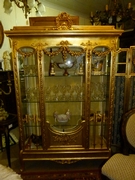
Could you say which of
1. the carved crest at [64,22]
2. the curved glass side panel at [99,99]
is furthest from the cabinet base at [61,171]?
the carved crest at [64,22]

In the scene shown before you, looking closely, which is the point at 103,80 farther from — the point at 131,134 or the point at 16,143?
the point at 16,143

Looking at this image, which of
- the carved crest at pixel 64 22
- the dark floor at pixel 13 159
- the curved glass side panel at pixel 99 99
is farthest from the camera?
the dark floor at pixel 13 159

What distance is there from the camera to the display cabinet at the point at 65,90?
5.06 feet

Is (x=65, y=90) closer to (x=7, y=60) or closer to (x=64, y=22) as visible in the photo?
(x=64, y=22)

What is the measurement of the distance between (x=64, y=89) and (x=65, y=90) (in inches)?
0.8

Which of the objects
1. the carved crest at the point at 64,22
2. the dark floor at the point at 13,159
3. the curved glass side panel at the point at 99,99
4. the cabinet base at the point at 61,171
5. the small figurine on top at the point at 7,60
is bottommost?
the cabinet base at the point at 61,171

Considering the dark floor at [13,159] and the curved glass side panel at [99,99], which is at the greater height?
the curved glass side panel at [99,99]

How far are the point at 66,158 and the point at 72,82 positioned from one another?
3.38 ft

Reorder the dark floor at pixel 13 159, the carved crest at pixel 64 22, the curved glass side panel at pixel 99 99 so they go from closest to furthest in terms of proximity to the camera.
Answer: the carved crest at pixel 64 22 < the curved glass side panel at pixel 99 99 < the dark floor at pixel 13 159

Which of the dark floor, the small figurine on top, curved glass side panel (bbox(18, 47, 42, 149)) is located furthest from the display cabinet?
the small figurine on top

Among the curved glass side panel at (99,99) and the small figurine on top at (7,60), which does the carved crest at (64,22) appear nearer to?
the curved glass side panel at (99,99)

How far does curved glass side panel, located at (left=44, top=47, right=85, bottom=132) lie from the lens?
181 cm

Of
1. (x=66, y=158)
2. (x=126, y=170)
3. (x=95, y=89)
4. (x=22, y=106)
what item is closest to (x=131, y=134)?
(x=126, y=170)

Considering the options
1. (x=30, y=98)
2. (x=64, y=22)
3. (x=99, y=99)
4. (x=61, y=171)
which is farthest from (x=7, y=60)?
(x=61, y=171)
